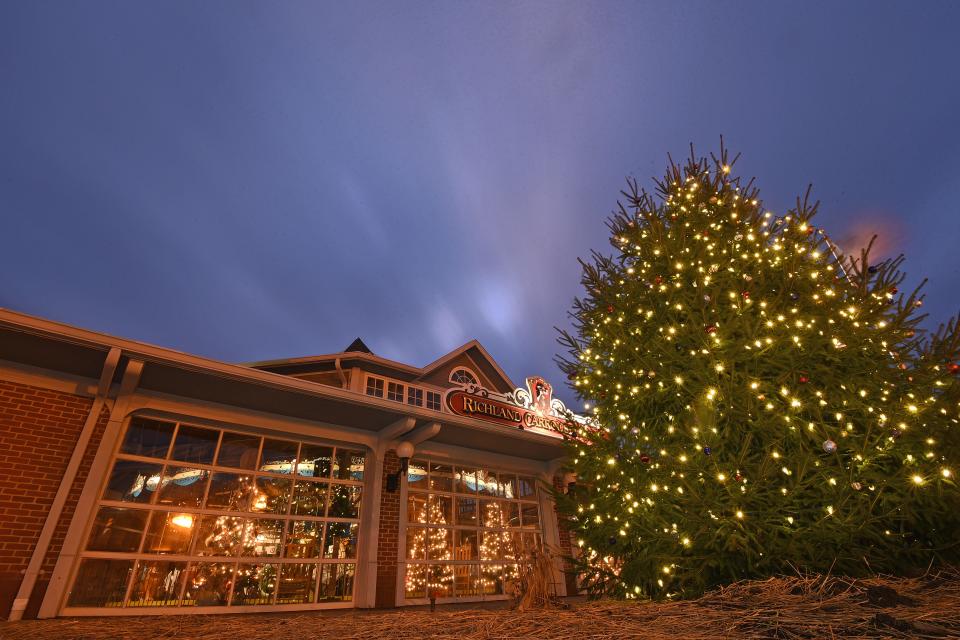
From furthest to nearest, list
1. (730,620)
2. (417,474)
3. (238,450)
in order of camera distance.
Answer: (417,474) < (238,450) < (730,620)

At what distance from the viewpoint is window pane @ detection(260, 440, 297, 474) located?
24.2 ft

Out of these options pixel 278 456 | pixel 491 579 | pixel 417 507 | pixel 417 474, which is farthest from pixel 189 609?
pixel 491 579

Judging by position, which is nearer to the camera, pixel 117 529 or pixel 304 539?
pixel 117 529

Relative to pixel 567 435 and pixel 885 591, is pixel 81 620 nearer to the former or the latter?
pixel 567 435

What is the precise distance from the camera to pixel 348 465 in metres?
8.17

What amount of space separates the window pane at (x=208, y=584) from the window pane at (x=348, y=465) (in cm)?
203

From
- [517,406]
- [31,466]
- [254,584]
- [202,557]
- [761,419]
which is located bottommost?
[254,584]

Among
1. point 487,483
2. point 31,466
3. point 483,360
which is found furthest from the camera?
point 483,360

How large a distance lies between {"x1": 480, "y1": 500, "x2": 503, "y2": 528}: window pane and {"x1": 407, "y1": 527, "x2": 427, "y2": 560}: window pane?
4.64ft

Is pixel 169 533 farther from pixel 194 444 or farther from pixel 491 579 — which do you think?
pixel 491 579

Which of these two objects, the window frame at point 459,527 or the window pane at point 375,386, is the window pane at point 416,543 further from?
the window pane at point 375,386

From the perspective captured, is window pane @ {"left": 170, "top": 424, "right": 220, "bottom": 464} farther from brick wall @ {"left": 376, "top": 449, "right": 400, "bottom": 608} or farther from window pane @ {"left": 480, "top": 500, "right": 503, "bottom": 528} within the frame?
window pane @ {"left": 480, "top": 500, "right": 503, "bottom": 528}

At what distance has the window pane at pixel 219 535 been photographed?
650 centimetres

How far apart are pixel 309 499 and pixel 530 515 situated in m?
5.03
